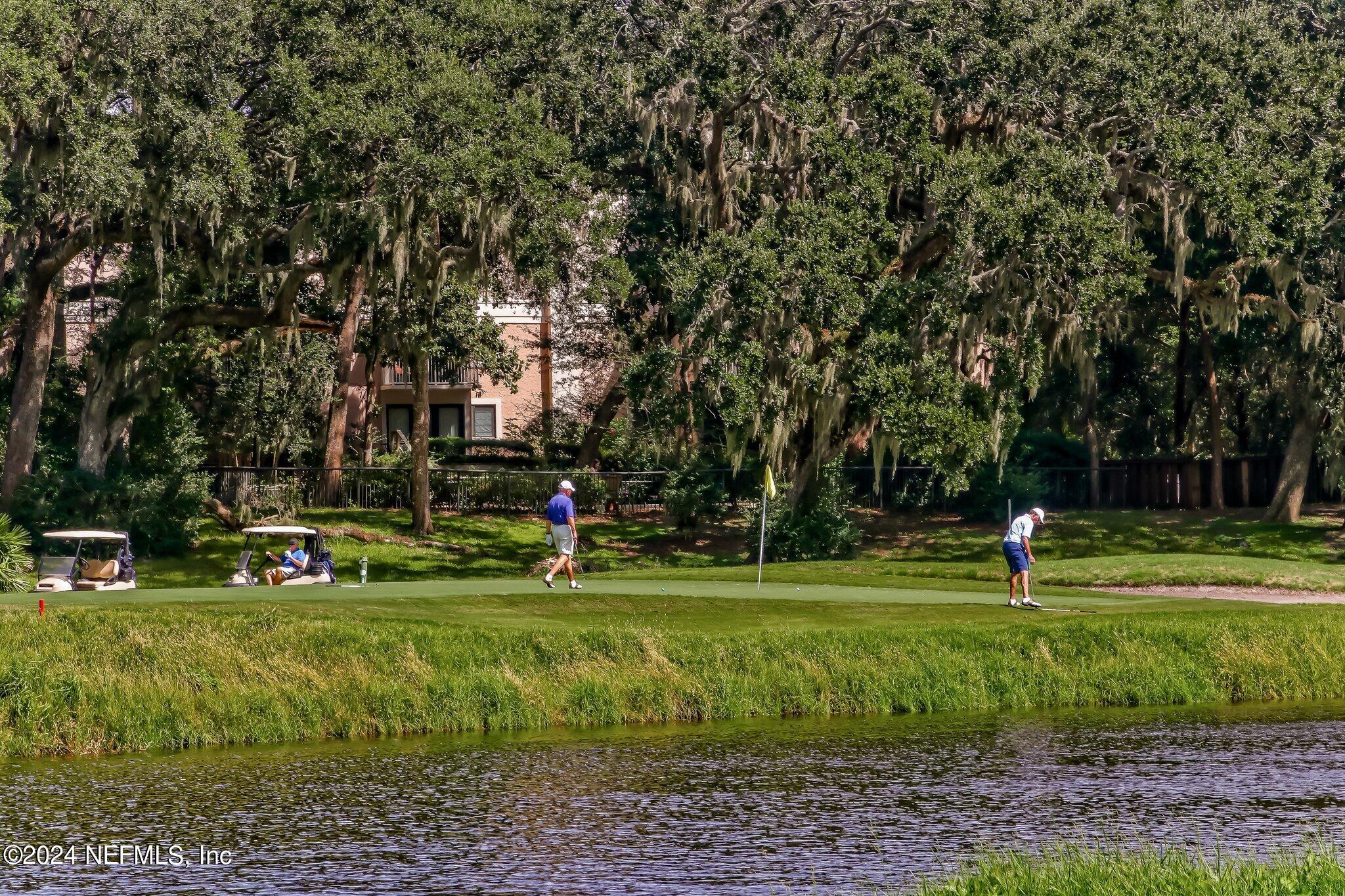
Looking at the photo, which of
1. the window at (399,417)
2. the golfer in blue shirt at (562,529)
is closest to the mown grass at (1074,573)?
the golfer in blue shirt at (562,529)

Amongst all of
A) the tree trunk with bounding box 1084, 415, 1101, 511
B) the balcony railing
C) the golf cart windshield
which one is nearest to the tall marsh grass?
the golf cart windshield

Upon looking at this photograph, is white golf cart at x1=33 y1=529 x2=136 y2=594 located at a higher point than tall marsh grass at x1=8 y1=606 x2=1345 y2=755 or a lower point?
higher

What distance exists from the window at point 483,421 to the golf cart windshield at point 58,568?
4297 cm

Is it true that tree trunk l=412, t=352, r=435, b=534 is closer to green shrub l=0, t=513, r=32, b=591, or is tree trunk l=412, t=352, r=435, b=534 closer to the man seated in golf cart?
green shrub l=0, t=513, r=32, b=591

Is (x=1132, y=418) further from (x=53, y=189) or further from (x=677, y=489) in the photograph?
(x=53, y=189)

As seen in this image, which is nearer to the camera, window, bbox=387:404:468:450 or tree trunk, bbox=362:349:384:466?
tree trunk, bbox=362:349:384:466

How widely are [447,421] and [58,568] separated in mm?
42888

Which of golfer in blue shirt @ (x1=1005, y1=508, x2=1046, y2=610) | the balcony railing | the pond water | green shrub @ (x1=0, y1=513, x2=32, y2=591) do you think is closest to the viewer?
the pond water

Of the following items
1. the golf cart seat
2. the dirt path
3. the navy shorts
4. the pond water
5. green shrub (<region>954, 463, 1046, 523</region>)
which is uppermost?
green shrub (<region>954, 463, 1046, 523</region>)

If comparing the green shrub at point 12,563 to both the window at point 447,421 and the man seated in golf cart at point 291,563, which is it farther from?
the window at point 447,421

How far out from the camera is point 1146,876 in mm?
11195

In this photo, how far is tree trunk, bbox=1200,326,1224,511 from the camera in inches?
2034

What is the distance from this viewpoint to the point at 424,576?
42.3m

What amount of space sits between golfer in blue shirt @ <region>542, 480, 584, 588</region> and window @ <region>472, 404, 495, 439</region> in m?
46.5
